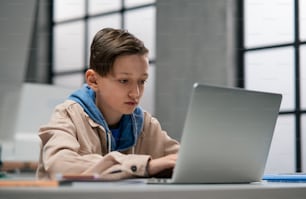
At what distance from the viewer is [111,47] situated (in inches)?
41.4

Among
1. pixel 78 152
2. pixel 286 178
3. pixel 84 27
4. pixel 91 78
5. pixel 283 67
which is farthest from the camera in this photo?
pixel 84 27

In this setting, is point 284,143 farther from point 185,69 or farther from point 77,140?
point 77,140

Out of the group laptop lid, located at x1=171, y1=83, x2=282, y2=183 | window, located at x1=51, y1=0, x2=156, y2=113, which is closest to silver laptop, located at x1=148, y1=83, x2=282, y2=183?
laptop lid, located at x1=171, y1=83, x2=282, y2=183

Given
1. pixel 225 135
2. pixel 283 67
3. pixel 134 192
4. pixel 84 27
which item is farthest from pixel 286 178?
pixel 84 27

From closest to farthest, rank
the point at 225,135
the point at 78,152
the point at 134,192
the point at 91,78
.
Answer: the point at 134,192 → the point at 225,135 → the point at 78,152 → the point at 91,78

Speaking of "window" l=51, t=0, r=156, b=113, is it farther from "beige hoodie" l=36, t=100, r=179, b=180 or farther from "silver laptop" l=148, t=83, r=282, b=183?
"silver laptop" l=148, t=83, r=282, b=183

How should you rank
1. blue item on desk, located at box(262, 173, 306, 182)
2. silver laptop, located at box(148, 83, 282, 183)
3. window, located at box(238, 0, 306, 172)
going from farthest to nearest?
window, located at box(238, 0, 306, 172) → blue item on desk, located at box(262, 173, 306, 182) → silver laptop, located at box(148, 83, 282, 183)

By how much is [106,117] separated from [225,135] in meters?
0.42

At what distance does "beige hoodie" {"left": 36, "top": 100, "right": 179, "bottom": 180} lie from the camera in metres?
0.77

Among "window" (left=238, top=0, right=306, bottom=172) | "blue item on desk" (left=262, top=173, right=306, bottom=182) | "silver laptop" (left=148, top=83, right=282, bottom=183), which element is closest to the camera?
"silver laptop" (left=148, top=83, right=282, bottom=183)

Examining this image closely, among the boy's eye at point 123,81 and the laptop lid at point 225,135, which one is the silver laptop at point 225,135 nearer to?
the laptop lid at point 225,135

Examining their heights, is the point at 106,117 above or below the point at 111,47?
below

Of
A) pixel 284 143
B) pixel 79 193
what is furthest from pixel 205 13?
pixel 79 193

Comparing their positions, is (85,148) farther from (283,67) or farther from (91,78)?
(283,67)
